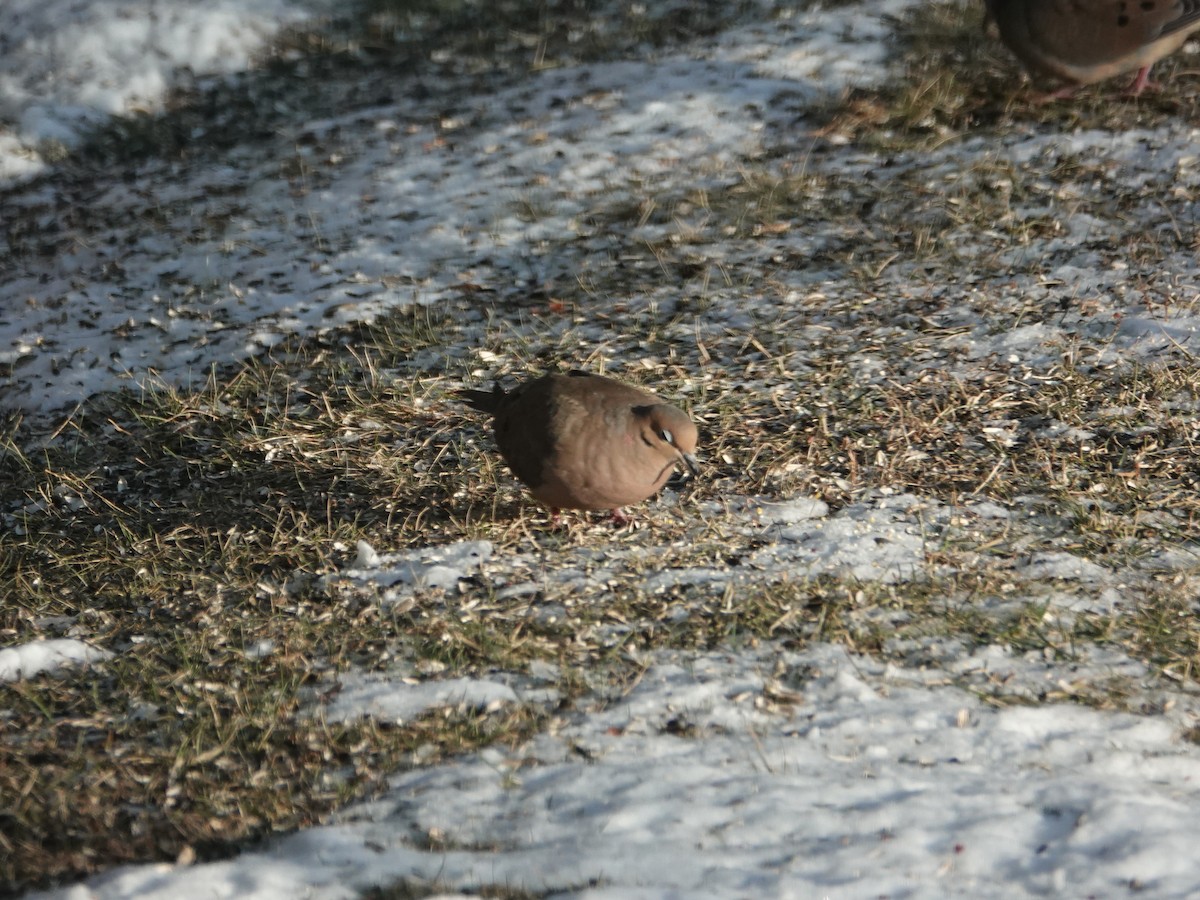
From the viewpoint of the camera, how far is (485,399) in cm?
439

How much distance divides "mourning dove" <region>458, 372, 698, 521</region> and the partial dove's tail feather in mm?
308

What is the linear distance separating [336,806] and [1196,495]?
10.2ft

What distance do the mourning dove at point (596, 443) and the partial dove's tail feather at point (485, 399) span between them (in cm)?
31

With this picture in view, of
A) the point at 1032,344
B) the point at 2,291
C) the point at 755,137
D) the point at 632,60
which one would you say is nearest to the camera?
the point at 1032,344

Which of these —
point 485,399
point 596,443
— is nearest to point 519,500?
point 485,399

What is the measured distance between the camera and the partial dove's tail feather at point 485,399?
4.33m

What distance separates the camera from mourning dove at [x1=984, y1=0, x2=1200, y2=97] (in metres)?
6.19

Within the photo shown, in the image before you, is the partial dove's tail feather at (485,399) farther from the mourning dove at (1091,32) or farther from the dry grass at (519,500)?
the mourning dove at (1091,32)

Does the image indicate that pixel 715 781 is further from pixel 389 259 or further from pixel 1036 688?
pixel 389 259

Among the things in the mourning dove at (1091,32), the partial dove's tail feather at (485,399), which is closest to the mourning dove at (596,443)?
the partial dove's tail feather at (485,399)

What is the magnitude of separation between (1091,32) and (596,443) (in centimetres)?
424

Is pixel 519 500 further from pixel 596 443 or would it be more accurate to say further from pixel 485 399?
pixel 596 443

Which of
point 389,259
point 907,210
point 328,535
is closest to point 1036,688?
point 328,535

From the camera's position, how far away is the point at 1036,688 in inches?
132
